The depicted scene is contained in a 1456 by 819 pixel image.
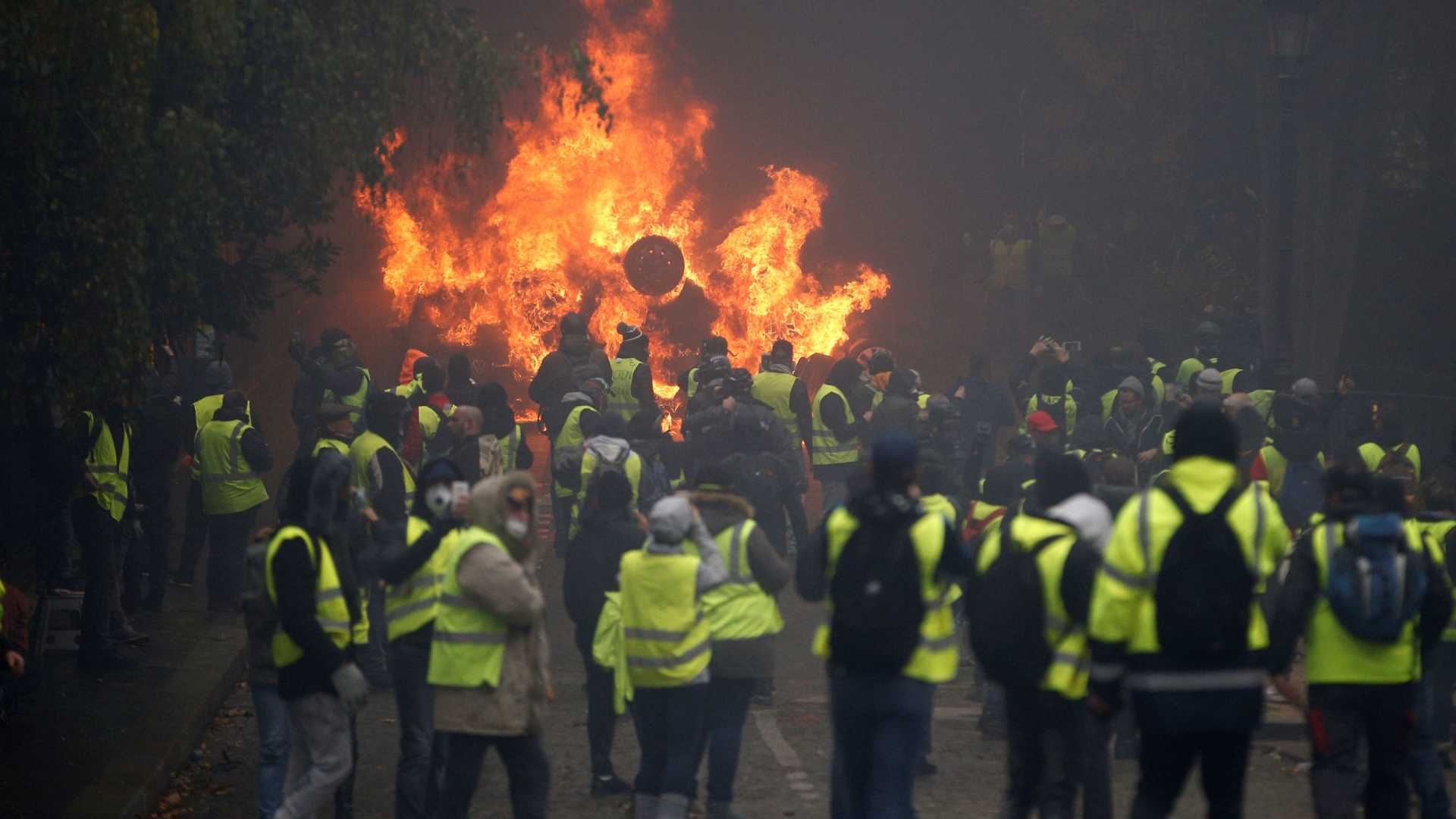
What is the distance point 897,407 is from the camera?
50.6 feet

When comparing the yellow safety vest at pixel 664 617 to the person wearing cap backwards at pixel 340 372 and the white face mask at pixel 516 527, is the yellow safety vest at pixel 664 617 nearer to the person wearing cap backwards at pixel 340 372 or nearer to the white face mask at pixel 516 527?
the white face mask at pixel 516 527

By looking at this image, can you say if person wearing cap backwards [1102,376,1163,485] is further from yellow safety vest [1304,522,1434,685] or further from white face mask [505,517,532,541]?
white face mask [505,517,532,541]

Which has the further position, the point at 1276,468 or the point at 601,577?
the point at 1276,468

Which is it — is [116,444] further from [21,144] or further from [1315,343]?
[1315,343]

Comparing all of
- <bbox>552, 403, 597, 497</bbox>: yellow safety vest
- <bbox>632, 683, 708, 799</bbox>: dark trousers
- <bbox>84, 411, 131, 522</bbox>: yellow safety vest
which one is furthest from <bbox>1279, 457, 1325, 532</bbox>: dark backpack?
<bbox>84, 411, 131, 522</bbox>: yellow safety vest

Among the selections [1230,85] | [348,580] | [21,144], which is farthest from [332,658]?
[1230,85]

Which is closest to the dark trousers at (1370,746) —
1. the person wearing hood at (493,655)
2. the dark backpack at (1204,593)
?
the dark backpack at (1204,593)

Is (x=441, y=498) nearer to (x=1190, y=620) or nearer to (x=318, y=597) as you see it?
(x=318, y=597)

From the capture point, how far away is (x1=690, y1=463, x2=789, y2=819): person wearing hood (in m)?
8.51

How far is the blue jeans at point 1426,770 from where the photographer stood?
7.88 meters

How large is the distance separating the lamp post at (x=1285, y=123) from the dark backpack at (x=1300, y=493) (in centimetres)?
220

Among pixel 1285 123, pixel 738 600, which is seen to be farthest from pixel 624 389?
pixel 738 600

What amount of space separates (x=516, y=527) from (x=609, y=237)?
22312mm

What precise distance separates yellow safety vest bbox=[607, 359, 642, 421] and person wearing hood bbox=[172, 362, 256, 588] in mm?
3217
